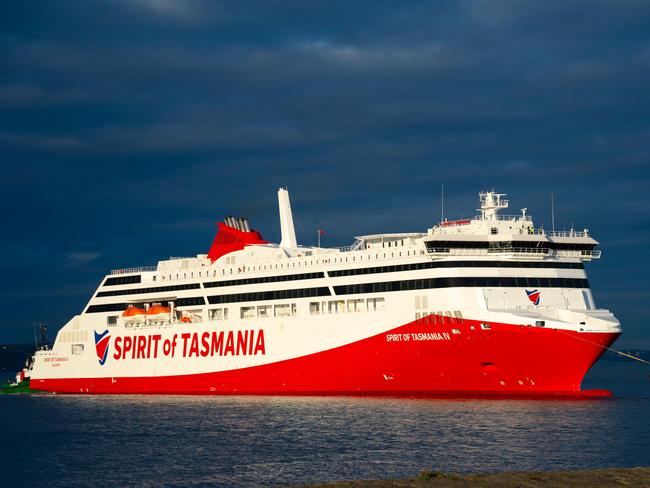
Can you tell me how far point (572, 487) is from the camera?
979 inches

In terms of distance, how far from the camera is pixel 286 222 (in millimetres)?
71812

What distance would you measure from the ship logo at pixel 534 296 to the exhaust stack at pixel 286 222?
22.2 metres

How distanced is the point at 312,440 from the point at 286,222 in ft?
108

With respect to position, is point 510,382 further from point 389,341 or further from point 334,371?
point 334,371

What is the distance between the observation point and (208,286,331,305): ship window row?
59375 millimetres

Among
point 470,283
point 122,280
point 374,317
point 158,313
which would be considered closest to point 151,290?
point 158,313

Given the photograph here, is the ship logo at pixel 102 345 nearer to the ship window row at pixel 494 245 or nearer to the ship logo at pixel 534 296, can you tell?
the ship window row at pixel 494 245

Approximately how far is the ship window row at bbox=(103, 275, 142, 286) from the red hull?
700 inches

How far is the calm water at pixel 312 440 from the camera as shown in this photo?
34.0m

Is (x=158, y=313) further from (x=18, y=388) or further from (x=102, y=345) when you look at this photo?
(x=18, y=388)

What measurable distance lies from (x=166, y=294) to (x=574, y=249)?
101 feet

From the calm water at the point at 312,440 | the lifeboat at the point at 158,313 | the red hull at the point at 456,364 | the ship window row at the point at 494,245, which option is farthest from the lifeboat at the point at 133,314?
the ship window row at the point at 494,245

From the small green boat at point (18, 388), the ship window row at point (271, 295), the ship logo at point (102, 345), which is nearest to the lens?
the ship window row at point (271, 295)

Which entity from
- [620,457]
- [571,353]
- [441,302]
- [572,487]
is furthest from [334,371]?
[572,487]
